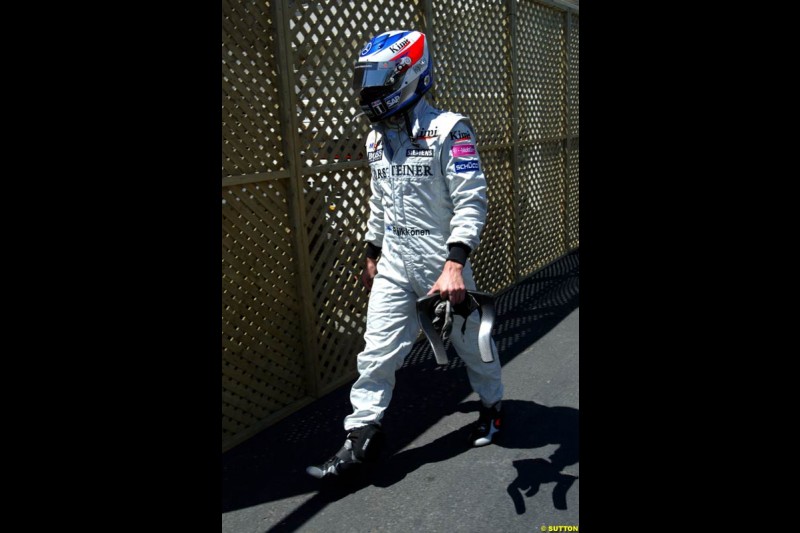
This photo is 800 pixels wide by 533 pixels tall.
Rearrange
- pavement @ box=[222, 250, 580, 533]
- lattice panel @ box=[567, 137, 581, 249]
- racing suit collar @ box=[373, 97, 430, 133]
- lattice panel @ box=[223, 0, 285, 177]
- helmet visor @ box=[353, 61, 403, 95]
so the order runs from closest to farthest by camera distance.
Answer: pavement @ box=[222, 250, 580, 533] → helmet visor @ box=[353, 61, 403, 95] → racing suit collar @ box=[373, 97, 430, 133] → lattice panel @ box=[223, 0, 285, 177] → lattice panel @ box=[567, 137, 581, 249]

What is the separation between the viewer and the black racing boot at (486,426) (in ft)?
11.6

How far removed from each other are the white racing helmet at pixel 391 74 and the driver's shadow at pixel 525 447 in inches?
69.1

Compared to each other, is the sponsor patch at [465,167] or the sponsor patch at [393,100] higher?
the sponsor patch at [393,100]

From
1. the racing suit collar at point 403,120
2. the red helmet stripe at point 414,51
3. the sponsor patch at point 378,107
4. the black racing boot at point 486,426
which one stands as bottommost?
the black racing boot at point 486,426

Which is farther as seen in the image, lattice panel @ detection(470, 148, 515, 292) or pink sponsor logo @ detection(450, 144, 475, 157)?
lattice panel @ detection(470, 148, 515, 292)

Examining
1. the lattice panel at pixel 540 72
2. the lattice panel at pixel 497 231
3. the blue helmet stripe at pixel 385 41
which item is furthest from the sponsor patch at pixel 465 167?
the lattice panel at pixel 540 72

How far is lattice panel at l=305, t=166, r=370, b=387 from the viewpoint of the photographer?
4.16m

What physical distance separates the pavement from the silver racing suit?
389 millimetres

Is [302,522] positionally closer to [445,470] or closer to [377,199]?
[445,470]

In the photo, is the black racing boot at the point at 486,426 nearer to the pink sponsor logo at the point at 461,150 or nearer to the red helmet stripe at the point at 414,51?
the pink sponsor logo at the point at 461,150

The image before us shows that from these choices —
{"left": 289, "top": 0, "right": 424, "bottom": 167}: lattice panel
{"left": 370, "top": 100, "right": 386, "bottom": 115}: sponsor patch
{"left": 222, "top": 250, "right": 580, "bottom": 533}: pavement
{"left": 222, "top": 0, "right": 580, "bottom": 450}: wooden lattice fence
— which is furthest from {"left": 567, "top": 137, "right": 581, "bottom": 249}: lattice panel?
{"left": 370, "top": 100, "right": 386, "bottom": 115}: sponsor patch

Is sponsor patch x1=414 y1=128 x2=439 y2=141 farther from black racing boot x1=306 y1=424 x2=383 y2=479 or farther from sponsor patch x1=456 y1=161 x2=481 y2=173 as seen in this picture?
black racing boot x1=306 y1=424 x2=383 y2=479

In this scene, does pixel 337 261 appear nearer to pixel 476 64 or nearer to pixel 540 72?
pixel 476 64
